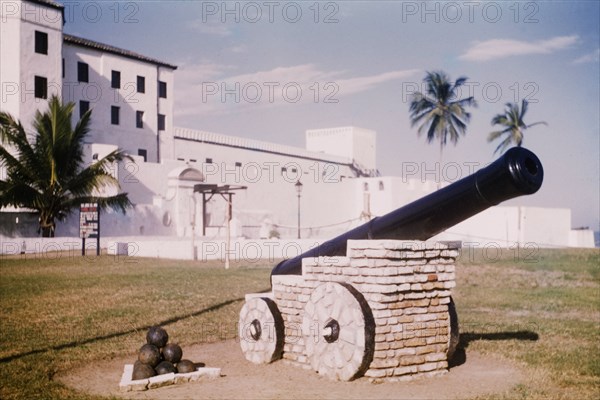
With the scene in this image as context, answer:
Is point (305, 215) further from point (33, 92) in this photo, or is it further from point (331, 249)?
point (331, 249)

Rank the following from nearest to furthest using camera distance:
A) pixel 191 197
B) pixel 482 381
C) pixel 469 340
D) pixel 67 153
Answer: pixel 482 381 < pixel 469 340 < pixel 67 153 < pixel 191 197

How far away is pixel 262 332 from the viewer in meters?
7.35

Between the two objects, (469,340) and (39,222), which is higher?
(39,222)

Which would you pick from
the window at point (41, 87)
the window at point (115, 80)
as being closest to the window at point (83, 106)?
the window at point (115, 80)

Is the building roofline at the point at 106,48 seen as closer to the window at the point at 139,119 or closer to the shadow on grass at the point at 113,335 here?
the window at the point at 139,119

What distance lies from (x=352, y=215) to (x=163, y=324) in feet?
124

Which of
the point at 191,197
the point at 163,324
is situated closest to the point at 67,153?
the point at 191,197

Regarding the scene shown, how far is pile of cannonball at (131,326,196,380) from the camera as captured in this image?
20.5ft

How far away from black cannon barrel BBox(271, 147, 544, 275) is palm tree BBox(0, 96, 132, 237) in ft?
59.2

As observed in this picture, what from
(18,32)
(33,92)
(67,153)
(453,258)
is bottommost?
(453,258)

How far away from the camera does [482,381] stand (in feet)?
21.2

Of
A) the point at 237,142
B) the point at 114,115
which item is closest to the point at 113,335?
the point at 114,115

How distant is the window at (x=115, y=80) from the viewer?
1556 inches

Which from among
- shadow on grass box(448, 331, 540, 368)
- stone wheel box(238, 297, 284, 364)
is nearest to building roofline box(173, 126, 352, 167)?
shadow on grass box(448, 331, 540, 368)
